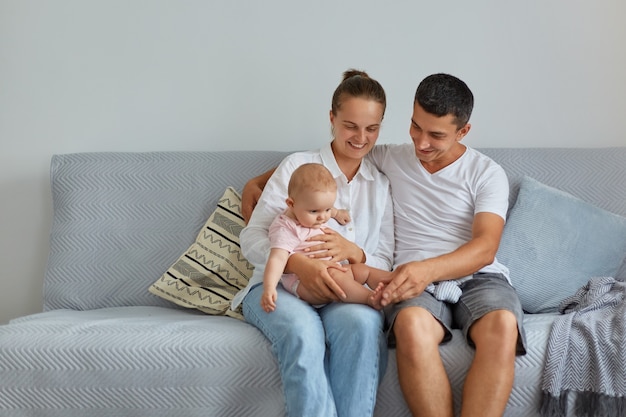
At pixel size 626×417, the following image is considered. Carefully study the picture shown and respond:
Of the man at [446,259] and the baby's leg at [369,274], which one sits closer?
the man at [446,259]

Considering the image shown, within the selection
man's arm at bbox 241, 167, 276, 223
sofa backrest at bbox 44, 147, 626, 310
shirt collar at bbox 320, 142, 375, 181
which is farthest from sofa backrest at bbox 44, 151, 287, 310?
shirt collar at bbox 320, 142, 375, 181

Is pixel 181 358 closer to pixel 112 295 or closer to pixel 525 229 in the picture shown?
pixel 112 295

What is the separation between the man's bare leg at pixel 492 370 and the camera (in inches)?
72.5

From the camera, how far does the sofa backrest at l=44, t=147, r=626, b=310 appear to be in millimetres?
2562

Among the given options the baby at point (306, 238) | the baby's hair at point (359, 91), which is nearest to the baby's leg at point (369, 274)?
the baby at point (306, 238)

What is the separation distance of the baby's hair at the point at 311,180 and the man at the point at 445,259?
30 centimetres

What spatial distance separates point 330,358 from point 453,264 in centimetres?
42

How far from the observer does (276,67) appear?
285cm

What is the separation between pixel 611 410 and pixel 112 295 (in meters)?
1.53

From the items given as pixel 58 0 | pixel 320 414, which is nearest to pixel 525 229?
pixel 320 414

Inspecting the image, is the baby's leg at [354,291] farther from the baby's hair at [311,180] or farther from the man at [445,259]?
the baby's hair at [311,180]

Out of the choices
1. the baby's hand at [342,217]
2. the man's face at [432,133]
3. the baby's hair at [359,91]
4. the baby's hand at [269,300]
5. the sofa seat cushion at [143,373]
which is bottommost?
the sofa seat cushion at [143,373]

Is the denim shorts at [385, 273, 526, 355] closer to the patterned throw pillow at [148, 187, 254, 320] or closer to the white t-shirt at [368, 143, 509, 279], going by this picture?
→ the white t-shirt at [368, 143, 509, 279]

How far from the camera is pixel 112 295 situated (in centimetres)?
256
